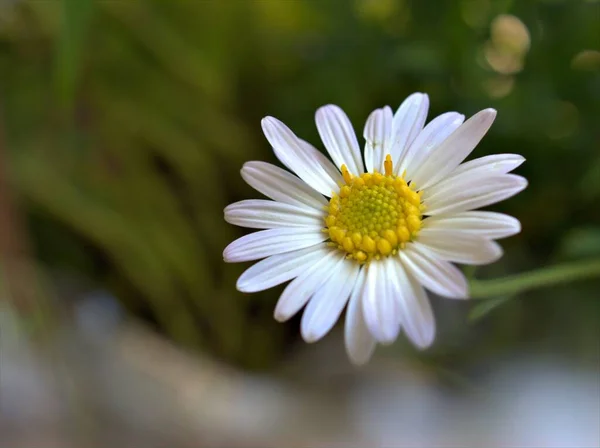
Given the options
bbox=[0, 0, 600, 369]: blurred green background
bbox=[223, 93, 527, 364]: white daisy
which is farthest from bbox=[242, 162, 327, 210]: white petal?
bbox=[0, 0, 600, 369]: blurred green background

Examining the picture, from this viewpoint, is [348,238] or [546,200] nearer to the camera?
[348,238]

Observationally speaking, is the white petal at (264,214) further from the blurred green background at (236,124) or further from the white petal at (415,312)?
the blurred green background at (236,124)

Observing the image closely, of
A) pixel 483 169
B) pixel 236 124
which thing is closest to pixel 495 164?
pixel 483 169

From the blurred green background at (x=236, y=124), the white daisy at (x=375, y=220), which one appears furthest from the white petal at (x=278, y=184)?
the blurred green background at (x=236, y=124)

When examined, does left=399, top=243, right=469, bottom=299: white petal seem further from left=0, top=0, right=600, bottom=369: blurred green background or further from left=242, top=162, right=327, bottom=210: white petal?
left=0, top=0, right=600, bottom=369: blurred green background

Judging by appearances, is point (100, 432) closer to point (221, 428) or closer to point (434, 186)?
point (221, 428)

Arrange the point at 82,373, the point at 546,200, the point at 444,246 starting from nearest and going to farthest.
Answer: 1. the point at 444,246
2. the point at 546,200
3. the point at 82,373

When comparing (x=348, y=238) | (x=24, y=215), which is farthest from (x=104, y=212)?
(x=348, y=238)
